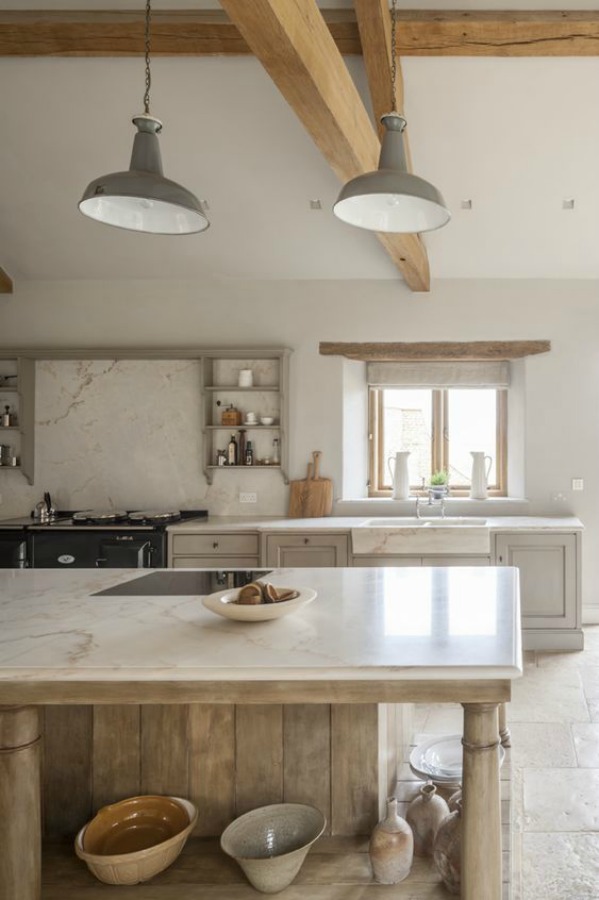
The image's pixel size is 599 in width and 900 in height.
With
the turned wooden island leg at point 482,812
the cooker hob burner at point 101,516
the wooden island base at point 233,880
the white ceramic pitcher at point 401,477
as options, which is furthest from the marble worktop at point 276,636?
the white ceramic pitcher at point 401,477

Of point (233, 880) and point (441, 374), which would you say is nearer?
point (233, 880)

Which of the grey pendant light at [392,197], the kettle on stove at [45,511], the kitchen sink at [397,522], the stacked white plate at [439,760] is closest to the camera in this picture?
the grey pendant light at [392,197]

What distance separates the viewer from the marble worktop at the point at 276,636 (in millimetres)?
1431

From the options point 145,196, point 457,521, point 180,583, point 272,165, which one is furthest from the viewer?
point 457,521

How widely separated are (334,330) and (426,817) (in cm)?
393

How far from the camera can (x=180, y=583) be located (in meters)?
2.39

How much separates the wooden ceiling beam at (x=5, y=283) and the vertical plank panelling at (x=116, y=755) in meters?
4.38

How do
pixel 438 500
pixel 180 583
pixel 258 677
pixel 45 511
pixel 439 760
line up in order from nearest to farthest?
pixel 258 677 → pixel 439 760 → pixel 180 583 → pixel 45 511 → pixel 438 500

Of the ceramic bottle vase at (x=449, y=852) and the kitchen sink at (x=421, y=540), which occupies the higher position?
the kitchen sink at (x=421, y=540)

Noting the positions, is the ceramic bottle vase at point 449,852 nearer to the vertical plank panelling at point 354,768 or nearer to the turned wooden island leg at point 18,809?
the vertical plank panelling at point 354,768

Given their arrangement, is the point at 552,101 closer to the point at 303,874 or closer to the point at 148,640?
the point at 148,640

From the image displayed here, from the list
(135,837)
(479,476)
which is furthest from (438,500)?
(135,837)

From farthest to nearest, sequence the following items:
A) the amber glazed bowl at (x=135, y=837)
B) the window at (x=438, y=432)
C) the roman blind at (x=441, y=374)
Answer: the window at (x=438, y=432)
the roman blind at (x=441, y=374)
the amber glazed bowl at (x=135, y=837)

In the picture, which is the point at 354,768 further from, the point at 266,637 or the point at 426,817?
the point at 266,637
